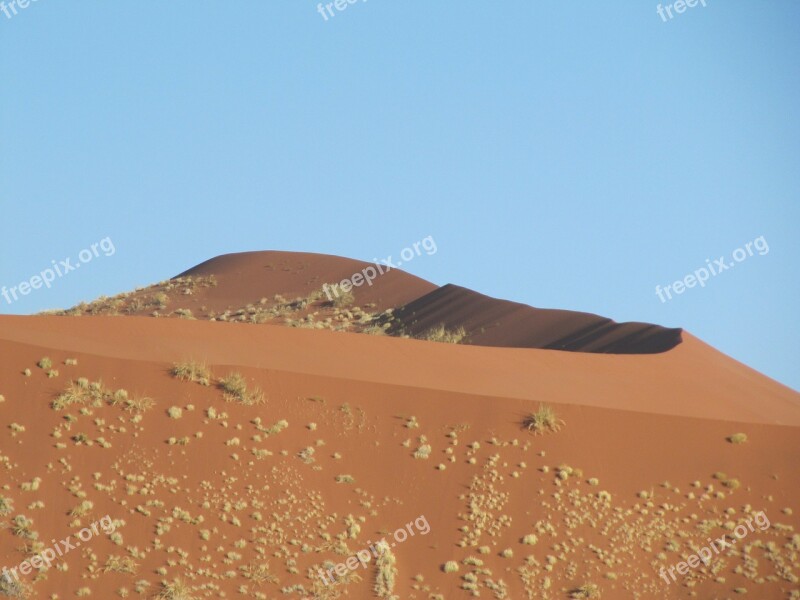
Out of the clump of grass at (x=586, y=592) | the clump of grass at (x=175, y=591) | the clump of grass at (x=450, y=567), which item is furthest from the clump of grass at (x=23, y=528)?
the clump of grass at (x=586, y=592)

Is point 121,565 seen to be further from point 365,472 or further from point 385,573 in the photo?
point 365,472

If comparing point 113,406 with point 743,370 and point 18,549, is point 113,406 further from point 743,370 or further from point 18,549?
point 743,370

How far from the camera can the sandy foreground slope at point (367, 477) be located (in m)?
17.3

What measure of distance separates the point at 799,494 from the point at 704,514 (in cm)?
189

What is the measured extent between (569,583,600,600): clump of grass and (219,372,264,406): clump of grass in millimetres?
6422

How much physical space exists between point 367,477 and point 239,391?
2878 millimetres

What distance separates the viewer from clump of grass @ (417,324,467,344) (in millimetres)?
39969

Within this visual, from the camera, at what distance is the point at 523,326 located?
131 feet

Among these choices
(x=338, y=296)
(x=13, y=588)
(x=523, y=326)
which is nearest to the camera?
(x=13, y=588)

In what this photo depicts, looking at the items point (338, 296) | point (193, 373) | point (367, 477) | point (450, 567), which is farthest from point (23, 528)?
point (338, 296)

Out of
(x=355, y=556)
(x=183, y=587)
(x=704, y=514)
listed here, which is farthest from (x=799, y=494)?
→ (x=183, y=587)

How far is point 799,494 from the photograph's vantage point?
19641 millimetres

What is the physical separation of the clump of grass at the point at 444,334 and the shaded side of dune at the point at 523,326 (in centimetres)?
Result: 28

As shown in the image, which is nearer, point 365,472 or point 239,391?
point 365,472
